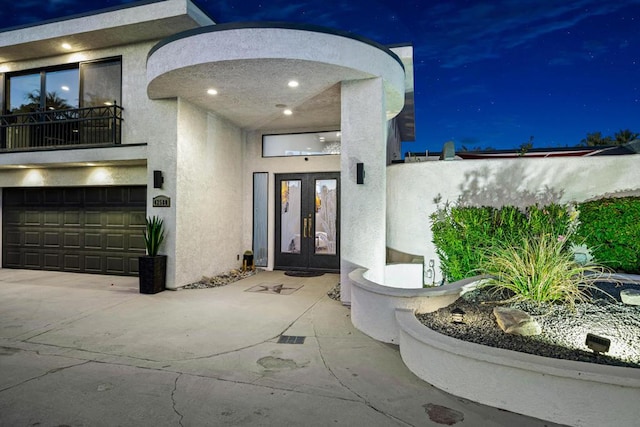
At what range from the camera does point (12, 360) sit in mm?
3615

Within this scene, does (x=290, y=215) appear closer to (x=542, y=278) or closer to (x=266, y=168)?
(x=266, y=168)

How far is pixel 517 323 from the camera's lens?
3.29 meters

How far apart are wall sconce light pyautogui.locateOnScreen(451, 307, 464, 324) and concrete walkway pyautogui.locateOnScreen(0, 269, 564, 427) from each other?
69 cm

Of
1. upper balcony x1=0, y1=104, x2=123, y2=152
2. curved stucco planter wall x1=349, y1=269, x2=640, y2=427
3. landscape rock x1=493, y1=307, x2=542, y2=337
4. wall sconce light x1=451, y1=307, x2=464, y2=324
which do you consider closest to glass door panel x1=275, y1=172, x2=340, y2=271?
upper balcony x1=0, y1=104, x2=123, y2=152

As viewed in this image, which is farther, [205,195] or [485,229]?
[205,195]

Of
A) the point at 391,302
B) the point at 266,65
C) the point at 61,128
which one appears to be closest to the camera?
the point at 391,302

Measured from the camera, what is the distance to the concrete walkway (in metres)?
2.63

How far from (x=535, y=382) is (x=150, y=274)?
5935mm

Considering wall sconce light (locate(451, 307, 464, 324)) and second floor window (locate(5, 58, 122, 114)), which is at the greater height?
second floor window (locate(5, 58, 122, 114))

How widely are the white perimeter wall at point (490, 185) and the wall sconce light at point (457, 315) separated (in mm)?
2173

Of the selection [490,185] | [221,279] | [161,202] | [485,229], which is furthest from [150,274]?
[490,185]

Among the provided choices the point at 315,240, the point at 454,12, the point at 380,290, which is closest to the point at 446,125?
the point at 454,12

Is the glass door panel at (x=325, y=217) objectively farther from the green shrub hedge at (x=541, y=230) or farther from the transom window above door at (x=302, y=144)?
the green shrub hedge at (x=541, y=230)

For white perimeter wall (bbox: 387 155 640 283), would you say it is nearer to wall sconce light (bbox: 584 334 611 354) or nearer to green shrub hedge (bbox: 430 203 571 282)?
green shrub hedge (bbox: 430 203 571 282)
